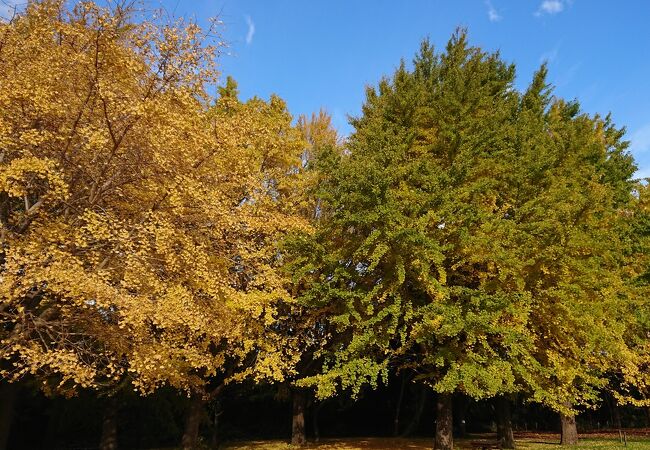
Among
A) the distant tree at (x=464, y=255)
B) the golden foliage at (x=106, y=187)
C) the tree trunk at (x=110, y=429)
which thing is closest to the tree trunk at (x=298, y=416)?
the distant tree at (x=464, y=255)

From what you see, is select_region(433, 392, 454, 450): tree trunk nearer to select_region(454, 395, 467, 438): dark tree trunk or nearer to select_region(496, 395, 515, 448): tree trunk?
select_region(496, 395, 515, 448): tree trunk

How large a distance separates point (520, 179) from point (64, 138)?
35.7 ft

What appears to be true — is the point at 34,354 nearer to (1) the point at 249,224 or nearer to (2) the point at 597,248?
(1) the point at 249,224

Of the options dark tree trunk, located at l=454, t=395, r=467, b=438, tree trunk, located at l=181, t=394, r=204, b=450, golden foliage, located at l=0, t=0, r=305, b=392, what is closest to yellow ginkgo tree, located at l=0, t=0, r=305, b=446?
golden foliage, located at l=0, t=0, r=305, b=392

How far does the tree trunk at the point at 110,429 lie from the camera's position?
15.6 meters

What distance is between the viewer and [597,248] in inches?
474

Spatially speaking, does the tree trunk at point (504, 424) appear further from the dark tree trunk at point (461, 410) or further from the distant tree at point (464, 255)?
the dark tree trunk at point (461, 410)

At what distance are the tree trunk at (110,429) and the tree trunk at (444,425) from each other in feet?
36.9

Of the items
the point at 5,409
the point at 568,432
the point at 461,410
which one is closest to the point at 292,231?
the point at 5,409

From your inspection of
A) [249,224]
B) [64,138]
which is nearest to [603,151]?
[249,224]

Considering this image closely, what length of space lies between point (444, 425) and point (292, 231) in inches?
279

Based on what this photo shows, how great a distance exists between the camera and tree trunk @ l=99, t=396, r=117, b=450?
15.6m

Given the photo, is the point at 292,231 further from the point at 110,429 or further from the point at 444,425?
the point at 110,429

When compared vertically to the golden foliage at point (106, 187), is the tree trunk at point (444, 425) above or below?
below
